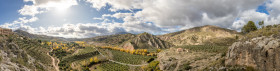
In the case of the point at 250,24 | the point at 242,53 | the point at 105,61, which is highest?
the point at 250,24

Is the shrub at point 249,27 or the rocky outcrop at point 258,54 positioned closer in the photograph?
the rocky outcrop at point 258,54

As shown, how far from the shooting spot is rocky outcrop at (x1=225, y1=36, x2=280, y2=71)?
71.8 feet

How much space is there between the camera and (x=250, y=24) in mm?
73062

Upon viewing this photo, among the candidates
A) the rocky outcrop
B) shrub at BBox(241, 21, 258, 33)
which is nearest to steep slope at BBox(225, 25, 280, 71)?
the rocky outcrop

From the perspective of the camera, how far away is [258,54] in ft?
79.8

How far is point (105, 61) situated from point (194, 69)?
9566cm

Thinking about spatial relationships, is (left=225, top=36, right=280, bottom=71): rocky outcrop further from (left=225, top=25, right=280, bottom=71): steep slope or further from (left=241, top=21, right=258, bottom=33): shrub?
(left=241, top=21, right=258, bottom=33): shrub

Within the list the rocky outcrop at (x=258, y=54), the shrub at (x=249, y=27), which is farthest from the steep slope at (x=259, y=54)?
the shrub at (x=249, y=27)

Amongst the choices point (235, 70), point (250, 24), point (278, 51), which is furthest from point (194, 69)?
point (250, 24)

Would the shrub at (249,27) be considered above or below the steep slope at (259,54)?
above

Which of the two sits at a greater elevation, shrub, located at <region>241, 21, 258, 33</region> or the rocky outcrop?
shrub, located at <region>241, 21, 258, 33</region>

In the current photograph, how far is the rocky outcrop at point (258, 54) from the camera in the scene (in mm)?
21875

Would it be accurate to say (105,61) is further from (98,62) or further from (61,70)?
(61,70)

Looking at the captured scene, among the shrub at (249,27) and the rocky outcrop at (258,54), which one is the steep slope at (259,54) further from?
the shrub at (249,27)
